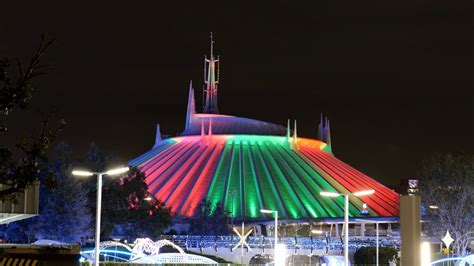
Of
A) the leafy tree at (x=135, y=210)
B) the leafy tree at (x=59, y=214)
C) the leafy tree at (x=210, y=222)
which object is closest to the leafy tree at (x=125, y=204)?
the leafy tree at (x=135, y=210)

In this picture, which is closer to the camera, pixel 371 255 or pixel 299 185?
pixel 371 255

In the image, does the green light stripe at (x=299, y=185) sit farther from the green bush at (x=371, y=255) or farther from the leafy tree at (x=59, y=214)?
the leafy tree at (x=59, y=214)

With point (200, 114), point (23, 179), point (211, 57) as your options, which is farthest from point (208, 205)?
point (23, 179)

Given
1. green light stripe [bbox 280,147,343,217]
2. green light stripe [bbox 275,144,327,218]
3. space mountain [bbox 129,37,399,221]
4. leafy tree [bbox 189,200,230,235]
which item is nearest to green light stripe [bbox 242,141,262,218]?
space mountain [bbox 129,37,399,221]

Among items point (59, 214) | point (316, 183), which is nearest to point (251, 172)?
point (316, 183)

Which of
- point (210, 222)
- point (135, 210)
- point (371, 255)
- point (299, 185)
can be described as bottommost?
point (371, 255)

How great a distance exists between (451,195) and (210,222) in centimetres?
2874

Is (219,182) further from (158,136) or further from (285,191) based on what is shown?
(158,136)

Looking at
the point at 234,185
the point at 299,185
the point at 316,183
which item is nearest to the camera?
the point at 234,185

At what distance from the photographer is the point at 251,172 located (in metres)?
90.4

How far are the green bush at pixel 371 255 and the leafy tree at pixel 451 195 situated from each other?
3.52 metres

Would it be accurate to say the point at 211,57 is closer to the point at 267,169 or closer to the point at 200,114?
the point at 200,114

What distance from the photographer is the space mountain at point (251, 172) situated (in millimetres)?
82562

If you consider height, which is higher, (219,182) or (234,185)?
(219,182)
